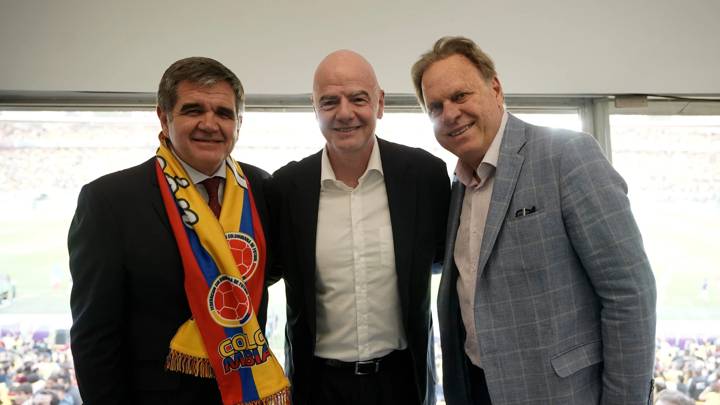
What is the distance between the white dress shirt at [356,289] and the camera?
5.14ft

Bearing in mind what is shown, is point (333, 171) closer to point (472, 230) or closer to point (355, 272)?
point (355, 272)

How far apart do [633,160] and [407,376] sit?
2003 mm

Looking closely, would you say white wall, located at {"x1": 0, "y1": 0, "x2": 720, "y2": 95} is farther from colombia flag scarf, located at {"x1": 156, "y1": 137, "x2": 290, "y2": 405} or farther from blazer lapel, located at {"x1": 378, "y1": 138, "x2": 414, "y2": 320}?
colombia flag scarf, located at {"x1": 156, "y1": 137, "x2": 290, "y2": 405}

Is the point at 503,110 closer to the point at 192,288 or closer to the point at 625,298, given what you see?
the point at 625,298

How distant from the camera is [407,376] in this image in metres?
1.59

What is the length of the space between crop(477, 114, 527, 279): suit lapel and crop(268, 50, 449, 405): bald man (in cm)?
35

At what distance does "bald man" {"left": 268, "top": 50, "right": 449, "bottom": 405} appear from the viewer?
156 centimetres

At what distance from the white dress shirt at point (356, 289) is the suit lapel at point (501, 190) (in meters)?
0.41

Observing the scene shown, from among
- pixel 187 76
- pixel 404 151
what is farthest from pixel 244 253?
pixel 404 151

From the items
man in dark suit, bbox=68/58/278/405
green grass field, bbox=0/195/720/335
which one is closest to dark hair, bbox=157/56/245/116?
man in dark suit, bbox=68/58/278/405

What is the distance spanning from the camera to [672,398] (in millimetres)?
2588

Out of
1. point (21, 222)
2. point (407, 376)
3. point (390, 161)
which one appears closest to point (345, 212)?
point (390, 161)

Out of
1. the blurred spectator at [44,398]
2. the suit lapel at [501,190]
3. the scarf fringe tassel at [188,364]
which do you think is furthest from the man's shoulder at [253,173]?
the blurred spectator at [44,398]

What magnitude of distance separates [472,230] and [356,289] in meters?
0.47
